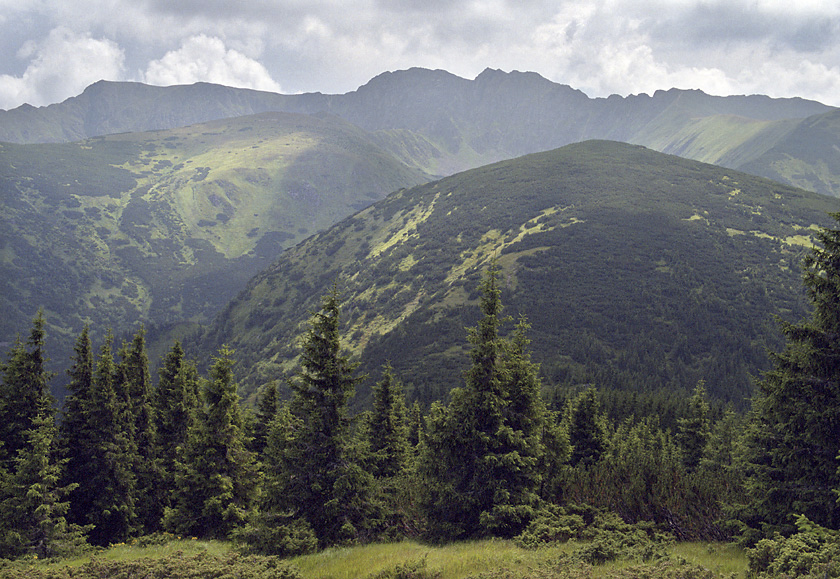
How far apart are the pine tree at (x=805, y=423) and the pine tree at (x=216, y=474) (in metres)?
21.6

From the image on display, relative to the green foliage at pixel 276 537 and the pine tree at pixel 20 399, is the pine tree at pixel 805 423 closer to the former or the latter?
the green foliage at pixel 276 537

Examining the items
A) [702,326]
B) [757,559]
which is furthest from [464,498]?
[702,326]

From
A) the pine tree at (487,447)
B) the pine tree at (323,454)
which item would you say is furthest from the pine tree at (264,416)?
the pine tree at (487,447)

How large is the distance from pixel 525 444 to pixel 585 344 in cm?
14255

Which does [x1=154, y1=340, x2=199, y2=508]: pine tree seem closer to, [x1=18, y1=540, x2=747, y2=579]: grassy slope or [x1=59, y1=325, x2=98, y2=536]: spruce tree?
[x1=59, y1=325, x2=98, y2=536]: spruce tree

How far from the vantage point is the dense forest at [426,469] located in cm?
1597

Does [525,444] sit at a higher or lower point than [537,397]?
lower

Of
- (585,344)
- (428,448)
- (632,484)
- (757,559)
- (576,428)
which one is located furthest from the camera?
(585,344)

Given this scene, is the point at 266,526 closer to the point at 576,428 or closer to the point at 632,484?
the point at 632,484

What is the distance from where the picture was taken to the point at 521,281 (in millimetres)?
188750

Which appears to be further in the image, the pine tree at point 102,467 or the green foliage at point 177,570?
the pine tree at point 102,467

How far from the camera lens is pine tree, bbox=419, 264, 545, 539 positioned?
19.8 meters

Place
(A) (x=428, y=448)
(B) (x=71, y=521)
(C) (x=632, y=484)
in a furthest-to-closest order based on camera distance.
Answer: (B) (x=71, y=521) → (A) (x=428, y=448) → (C) (x=632, y=484)

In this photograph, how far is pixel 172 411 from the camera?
3444 centimetres
